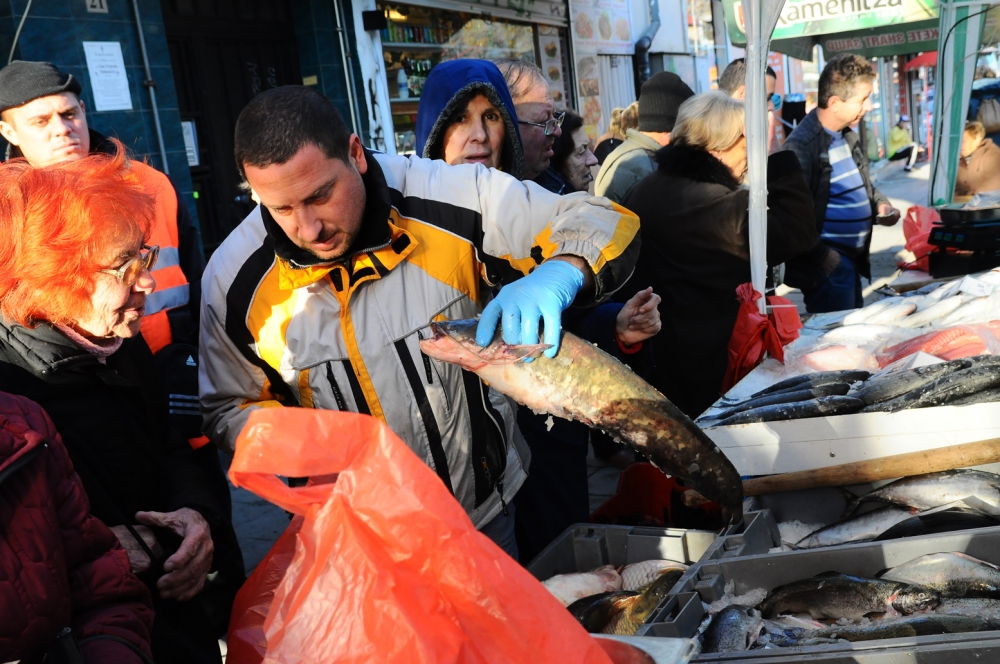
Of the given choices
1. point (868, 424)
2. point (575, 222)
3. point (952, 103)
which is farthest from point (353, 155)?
point (952, 103)

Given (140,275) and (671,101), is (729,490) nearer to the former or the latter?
(140,275)

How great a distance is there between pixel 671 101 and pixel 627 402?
415 centimetres

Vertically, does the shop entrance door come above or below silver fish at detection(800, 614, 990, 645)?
above

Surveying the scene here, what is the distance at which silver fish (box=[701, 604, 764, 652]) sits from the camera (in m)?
1.98

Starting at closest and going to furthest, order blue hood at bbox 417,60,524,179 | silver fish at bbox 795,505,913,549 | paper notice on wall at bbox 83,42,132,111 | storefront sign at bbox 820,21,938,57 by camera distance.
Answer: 1. silver fish at bbox 795,505,913,549
2. blue hood at bbox 417,60,524,179
3. paper notice on wall at bbox 83,42,132,111
4. storefront sign at bbox 820,21,938,57

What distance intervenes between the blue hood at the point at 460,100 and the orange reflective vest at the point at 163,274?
110 centimetres

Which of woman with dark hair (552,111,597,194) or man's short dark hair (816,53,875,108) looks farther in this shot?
man's short dark hair (816,53,875,108)

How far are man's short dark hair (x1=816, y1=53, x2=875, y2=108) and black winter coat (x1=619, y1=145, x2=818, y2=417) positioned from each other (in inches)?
70.1

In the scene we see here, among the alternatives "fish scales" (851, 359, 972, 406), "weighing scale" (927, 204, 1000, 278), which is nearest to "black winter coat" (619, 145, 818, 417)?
"fish scales" (851, 359, 972, 406)

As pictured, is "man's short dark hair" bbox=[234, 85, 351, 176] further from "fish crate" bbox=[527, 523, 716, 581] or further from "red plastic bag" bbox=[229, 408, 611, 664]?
"fish crate" bbox=[527, 523, 716, 581]

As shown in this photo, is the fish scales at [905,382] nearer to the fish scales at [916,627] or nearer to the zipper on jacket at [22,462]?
the fish scales at [916,627]

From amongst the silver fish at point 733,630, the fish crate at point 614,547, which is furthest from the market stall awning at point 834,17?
the silver fish at point 733,630

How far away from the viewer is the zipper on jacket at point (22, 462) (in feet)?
4.87

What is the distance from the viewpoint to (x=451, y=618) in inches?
51.4
